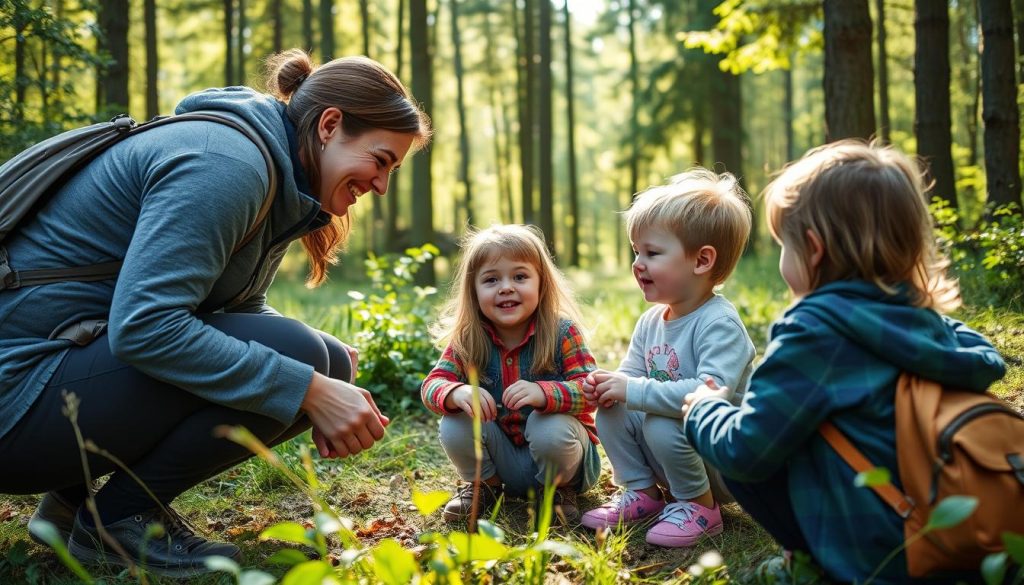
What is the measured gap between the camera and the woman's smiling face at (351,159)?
2.62 m

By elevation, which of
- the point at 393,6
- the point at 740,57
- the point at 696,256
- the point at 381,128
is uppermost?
the point at 393,6

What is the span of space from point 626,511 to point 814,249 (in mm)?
1330

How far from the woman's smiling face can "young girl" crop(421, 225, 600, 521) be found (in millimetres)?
581

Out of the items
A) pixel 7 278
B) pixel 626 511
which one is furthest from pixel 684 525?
pixel 7 278

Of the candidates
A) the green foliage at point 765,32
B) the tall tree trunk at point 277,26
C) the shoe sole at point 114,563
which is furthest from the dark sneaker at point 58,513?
the tall tree trunk at point 277,26

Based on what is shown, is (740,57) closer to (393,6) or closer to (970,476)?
(970,476)

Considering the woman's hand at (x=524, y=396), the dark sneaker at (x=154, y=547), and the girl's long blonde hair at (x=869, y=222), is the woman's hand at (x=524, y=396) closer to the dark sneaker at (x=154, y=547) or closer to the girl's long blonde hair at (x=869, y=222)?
the dark sneaker at (x=154, y=547)

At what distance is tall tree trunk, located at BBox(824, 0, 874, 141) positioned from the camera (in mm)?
6070

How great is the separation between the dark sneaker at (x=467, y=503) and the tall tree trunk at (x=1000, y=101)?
16.3ft

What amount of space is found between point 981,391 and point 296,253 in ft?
74.2

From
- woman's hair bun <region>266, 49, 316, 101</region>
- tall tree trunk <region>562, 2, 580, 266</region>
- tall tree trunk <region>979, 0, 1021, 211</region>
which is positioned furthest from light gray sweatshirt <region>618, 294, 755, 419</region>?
tall tree trunk <region>562, 2, 580, 266</region>

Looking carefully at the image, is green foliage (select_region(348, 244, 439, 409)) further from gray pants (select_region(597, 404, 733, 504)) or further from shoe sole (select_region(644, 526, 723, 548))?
shoe sole (select_region(644, 526, 723, 548))

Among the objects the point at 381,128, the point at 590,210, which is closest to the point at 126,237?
the point at 381,128

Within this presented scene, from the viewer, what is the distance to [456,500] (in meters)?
3.01
